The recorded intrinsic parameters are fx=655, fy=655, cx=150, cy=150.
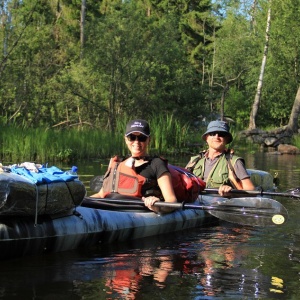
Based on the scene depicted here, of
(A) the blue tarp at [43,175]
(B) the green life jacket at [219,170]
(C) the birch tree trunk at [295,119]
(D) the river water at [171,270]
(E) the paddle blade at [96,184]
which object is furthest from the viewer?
(C) the birch tree trunk at [295,119]

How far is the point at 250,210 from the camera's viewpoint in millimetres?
6305

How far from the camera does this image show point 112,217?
6.12 m

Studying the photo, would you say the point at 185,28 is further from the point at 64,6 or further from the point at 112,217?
the point at 112,217

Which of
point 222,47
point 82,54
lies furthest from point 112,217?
point 222,47

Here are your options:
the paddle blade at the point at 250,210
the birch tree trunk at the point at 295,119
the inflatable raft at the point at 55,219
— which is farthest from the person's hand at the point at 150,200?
the birch tree trunk at the point at 295,119

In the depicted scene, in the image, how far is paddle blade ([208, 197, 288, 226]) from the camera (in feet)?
20.6

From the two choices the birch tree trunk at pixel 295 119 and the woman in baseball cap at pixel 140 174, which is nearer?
the woman in baseball cap at pixel 140 174

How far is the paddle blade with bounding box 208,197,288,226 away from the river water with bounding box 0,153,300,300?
0.82 feet

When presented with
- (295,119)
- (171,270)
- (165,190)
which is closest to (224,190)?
(165,190)

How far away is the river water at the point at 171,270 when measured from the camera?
452 cm

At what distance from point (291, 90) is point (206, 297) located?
95.0 ft

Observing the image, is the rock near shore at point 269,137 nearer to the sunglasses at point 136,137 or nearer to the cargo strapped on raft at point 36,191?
A: the sunglasses at point 136,137

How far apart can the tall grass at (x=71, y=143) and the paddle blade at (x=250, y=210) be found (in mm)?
8174

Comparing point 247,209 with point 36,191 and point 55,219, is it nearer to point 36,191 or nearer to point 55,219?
point 55,219
